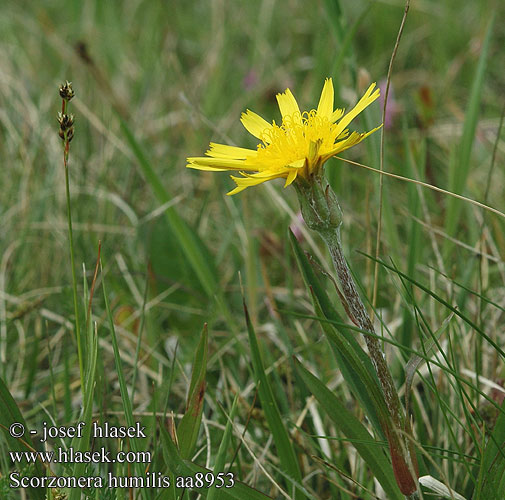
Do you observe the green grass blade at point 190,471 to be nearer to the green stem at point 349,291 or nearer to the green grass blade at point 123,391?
the green grass blade at point 123,391

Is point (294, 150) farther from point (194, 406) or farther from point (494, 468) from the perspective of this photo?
point (494, 468)

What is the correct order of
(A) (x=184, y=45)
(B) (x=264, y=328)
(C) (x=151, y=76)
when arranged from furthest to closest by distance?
(A) (x=184, y=45) < (C) (x=151, y=76) < (B) (x=264, y=328)

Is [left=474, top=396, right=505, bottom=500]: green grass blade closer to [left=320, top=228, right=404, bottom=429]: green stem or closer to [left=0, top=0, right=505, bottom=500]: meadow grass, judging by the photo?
[left=0, top=0, right=505, bottom=500]: meadow grass


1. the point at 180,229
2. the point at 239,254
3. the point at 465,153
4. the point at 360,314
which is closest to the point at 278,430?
the point at 360,314

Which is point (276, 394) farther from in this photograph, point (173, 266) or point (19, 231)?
point (19, 231)

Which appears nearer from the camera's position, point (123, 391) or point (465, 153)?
point (123, 391)

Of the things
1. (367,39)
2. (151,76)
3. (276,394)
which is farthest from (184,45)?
(276,394)

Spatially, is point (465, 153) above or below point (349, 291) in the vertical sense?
above

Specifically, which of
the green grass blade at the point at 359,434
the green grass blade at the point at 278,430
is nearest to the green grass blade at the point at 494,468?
the green grass blade at the point at 359,434
